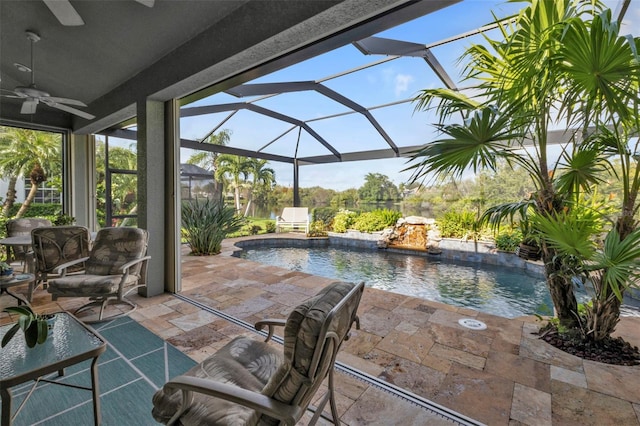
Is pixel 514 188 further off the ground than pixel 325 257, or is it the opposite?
pixel 514 188

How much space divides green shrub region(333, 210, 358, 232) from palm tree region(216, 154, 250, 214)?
5.24 meters

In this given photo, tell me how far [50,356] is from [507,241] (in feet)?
25.3

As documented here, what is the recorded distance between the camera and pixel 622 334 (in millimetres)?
2623

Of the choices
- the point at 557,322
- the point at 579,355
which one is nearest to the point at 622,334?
the point at 557,322

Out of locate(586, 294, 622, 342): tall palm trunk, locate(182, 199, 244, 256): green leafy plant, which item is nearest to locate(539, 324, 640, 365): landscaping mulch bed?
locate(586, 294, 622, 342): tall palm trunk

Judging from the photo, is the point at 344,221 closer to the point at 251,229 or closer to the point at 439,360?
the point at 251,229

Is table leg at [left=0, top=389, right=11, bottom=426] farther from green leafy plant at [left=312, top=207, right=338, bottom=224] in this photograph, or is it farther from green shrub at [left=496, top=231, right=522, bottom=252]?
green leafy plant at [left=312, top=207, right=338, bottom=224]

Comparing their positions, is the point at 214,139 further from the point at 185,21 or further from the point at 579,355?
the point at 579,355

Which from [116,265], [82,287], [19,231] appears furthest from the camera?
[19,231]

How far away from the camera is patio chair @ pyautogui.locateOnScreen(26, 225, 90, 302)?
336cm

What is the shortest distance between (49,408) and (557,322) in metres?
3.87

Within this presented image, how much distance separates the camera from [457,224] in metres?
7.85

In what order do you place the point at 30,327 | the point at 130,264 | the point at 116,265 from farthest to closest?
1. the point at 116,265
2. the point at 130,264
3. the point at 30,327

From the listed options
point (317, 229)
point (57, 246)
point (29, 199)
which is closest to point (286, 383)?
point (57, 246)
